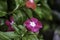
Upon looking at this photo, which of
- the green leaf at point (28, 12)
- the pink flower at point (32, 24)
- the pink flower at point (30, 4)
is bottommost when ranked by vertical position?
the pink flower at point (32, 24)

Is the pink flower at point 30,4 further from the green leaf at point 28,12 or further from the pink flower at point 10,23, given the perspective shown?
the pink flower at point 10,23

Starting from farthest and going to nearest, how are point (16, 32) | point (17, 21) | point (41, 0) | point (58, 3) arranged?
point (58, 3), point (41, 0), point (17, 21), point (16, 32)

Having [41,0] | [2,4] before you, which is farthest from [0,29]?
[41,0]

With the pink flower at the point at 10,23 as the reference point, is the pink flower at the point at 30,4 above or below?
above

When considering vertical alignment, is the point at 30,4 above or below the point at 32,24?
above

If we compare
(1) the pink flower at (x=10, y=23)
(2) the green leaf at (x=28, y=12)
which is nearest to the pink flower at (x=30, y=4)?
(2) the green leaf at (x=28, y=12)

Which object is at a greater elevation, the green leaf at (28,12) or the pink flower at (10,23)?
the green leaf at (28,12)

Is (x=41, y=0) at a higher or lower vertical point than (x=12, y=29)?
higher

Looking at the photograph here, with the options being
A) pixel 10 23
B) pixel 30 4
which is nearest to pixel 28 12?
pixel 30 4

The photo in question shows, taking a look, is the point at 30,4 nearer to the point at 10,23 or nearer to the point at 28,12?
the point at 28,12

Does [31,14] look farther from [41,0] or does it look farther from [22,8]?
[41,0]

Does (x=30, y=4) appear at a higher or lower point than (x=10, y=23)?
higher
